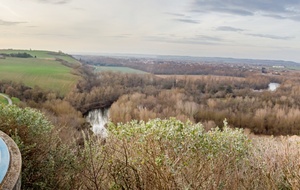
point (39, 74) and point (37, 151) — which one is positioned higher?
point (37, 151)

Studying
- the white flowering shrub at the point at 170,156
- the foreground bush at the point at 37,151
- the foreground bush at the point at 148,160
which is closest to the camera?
the white flowering shrub at the point at 170,156

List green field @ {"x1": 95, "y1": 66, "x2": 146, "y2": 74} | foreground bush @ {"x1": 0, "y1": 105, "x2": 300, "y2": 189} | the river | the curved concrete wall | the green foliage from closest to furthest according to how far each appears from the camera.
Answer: the curved concrete wall
foreground bush @ {"x1": 0, "y1": 105, "x2": 300, "y2": 189}
the green foliage
the river
green field @ {"x1": 95, "y1": 66, "x2": 146, "y2": 74}

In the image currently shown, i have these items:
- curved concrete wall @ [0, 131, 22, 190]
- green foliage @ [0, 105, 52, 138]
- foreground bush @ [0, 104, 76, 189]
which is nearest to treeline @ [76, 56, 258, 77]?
green foliage @ [0, 105, 52, 138]

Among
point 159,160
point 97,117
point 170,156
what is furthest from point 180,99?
point 159,160

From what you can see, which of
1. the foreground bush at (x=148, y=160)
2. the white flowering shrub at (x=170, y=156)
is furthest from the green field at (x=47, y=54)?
the white flowering shrub at (x=170, y=156)

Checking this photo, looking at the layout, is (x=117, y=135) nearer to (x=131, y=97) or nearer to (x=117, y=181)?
(x=117, y=181)

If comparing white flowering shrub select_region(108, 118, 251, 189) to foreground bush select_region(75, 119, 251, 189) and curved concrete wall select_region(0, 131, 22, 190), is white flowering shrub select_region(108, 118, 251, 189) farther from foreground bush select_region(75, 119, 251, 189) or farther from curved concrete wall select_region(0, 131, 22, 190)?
curved concrete wall select_region(0, 131, 22, 190)

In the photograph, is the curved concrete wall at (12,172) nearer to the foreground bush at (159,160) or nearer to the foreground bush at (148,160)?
the foreground bush at (148,160)

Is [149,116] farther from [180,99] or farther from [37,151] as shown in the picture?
[37,151]
